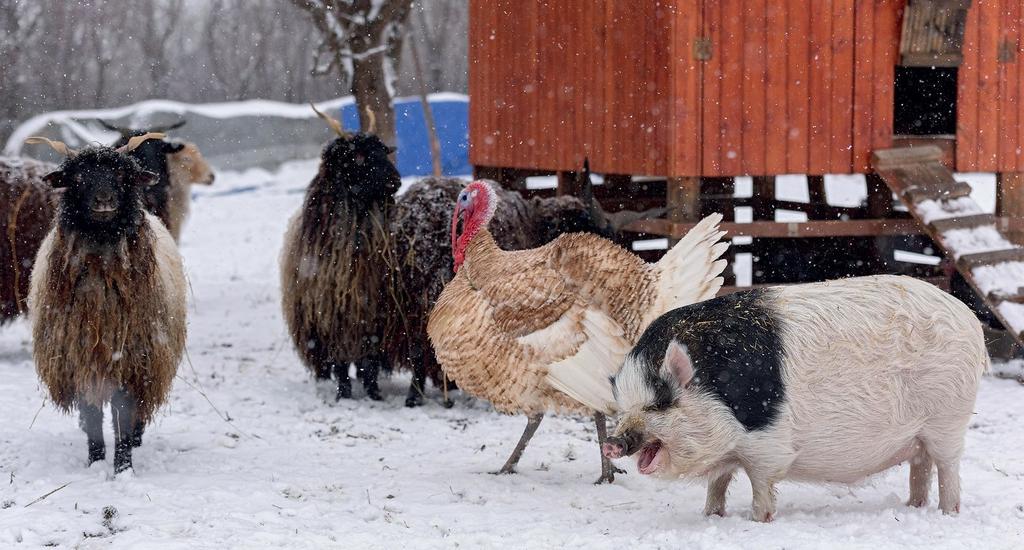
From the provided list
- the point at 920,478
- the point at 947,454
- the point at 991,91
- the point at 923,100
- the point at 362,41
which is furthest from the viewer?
the point at 362,41

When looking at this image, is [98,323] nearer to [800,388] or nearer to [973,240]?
[800,388]

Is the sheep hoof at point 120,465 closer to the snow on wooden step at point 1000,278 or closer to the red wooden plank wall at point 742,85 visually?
the red wooden plank wall at point 742,85

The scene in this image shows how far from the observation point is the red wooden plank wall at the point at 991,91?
852cm

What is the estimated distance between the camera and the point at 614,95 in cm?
873

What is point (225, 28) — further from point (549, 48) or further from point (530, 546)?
point (530, 546)

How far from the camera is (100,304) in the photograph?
5.36 meters

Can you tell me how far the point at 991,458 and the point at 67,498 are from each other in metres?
4.62

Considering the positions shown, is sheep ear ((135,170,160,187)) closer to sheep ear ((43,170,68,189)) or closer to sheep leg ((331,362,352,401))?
sheep ear ((43,170,68,189))

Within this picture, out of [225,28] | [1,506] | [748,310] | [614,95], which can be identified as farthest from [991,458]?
[225,28]

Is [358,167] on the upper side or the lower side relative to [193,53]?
lower

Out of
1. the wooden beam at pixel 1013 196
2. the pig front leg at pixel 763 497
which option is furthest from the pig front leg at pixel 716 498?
the wooden beam at pixel 1013 196

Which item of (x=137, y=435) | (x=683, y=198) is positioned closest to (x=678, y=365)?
(x=137, y=435)

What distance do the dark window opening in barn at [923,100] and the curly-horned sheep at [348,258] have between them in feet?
18.2

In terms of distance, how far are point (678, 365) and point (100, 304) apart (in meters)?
2.90
